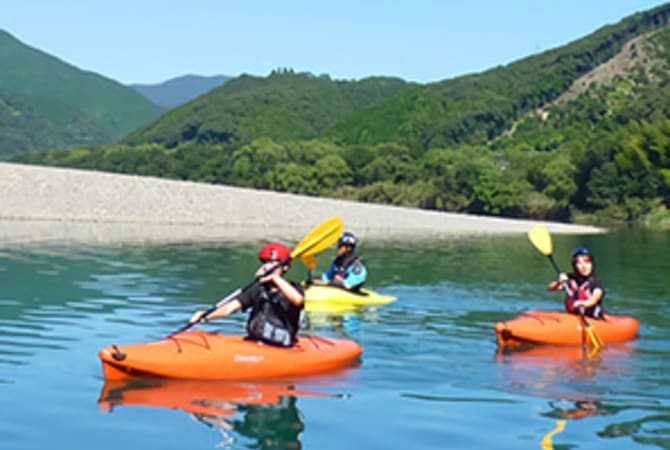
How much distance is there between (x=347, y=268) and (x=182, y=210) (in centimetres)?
3088

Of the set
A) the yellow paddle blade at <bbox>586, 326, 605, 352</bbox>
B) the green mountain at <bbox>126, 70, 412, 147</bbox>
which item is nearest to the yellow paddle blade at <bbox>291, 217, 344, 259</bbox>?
the yellow paddle blade at <bbox>586, 326, 605, 352</bbox>

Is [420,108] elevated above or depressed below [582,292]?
above

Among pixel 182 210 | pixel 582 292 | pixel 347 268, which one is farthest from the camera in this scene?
pixel 182 210

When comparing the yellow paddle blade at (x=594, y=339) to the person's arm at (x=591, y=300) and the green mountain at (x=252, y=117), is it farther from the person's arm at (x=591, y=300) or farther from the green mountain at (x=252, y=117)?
the green mountain at (x=252, y=117)

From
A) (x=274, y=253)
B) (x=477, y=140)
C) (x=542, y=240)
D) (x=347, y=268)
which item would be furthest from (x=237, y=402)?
(x=477, y=140)

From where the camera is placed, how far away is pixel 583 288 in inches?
542

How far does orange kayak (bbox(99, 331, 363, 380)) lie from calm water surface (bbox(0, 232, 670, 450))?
6.5 inches

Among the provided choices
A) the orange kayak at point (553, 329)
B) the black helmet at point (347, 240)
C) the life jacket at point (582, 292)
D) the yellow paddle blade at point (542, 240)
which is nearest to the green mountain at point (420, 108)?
the black helmet at point (347, 240)

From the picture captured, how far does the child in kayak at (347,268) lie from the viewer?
1753 cm

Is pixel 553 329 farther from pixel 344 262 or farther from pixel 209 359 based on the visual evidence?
pixel 344 262

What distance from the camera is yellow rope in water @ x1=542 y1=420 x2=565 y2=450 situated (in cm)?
802

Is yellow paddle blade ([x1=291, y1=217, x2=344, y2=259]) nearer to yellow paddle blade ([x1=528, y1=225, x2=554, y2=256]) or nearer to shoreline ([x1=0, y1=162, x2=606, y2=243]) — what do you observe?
yellow paddle blade ([x1=528, y1=225, x2=554, y2=256])

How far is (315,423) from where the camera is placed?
866 centimetres

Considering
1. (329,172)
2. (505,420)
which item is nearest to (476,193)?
(329,172)
